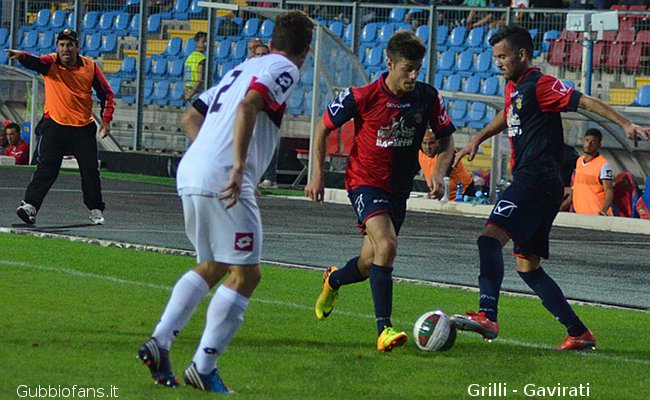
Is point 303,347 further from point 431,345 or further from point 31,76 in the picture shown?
point 31,76

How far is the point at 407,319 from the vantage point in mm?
9961

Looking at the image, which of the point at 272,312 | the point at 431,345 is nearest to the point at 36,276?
the point at 272,312

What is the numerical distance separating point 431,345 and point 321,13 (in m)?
21.8

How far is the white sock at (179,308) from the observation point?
22.2ft

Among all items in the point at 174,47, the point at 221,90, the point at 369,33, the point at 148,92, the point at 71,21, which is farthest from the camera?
the point at 71,21

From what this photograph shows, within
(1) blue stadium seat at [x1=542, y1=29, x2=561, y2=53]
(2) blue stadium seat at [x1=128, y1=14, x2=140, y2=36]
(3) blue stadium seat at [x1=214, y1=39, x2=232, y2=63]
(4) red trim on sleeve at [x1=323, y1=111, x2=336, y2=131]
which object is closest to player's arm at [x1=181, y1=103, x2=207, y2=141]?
(4) red trim on sleeve at [x1=323, y1=111, x2=336, y2=131]

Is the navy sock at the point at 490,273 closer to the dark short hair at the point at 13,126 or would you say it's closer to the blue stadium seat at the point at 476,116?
the blue stadium seat at the point at 476,116

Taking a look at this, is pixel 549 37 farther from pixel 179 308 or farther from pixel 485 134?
pixel 179 308

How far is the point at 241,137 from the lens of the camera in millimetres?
6609

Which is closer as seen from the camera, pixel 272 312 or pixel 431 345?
pixel 431 345

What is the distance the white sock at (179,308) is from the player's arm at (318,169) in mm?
1689

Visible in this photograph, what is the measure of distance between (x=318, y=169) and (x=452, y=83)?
19.2 meters

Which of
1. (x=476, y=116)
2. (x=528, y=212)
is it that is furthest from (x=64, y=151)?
(x=476, y=116)

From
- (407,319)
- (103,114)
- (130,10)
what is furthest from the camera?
(130,10)
